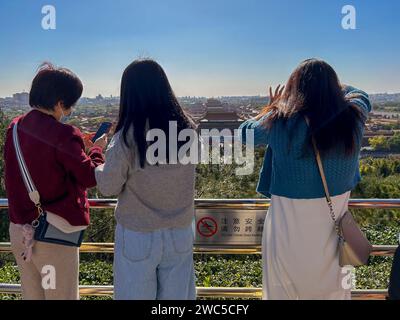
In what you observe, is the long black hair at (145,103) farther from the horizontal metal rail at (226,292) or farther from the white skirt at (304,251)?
the horizontal metal rail at (226,292)

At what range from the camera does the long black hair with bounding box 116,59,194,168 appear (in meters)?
1.56

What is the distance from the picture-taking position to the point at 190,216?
1701 mm

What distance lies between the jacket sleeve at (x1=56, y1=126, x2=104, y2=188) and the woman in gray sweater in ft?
0.33

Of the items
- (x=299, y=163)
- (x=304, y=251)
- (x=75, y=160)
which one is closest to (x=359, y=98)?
(x=299, y=163)

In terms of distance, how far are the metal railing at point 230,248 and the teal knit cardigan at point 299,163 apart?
0.39m

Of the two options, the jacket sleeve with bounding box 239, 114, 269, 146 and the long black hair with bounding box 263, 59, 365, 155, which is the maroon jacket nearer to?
the jacket sleeve with bounding box 239, 114, 269, 146

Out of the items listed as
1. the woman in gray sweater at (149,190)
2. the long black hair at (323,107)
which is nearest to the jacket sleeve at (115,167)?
the woman in gray sweater at (149,190)

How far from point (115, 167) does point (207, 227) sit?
826mm

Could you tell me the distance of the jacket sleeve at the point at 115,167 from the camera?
61.5 inches

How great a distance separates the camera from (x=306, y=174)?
1.71m

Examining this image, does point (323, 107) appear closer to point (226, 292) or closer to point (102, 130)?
point (102, 130)

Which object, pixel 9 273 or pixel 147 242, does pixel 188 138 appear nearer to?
pixel 147 242
